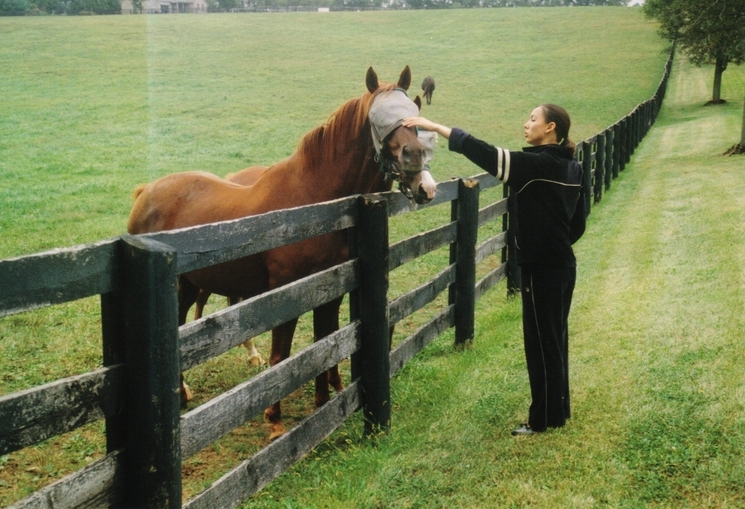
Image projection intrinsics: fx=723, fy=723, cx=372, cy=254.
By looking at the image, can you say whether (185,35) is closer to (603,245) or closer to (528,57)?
(528,57)

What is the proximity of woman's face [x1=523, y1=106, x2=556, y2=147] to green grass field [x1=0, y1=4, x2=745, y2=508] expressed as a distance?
5.82 feet

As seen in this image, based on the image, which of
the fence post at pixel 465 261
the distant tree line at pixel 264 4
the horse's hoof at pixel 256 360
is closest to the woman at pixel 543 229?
the fence post at pixel 465 261

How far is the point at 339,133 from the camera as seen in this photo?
16.1ft

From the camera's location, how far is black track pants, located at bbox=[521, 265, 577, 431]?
4.31m

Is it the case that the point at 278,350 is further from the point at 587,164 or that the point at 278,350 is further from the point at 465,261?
the point at 587,164

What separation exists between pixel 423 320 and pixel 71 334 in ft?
11.5

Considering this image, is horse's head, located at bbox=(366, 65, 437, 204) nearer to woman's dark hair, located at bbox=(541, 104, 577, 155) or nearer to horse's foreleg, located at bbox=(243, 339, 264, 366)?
woman's dark hair, located at bbox=(541, 104, 577, 155)

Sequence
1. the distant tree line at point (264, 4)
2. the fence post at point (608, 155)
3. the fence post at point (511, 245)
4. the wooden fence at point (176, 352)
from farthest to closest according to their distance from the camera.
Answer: the distant tree line at point (264, 4)
the fence post at point (608, 155)
the fence post at point (511, 245)
the wooden fence at point (176, 352)

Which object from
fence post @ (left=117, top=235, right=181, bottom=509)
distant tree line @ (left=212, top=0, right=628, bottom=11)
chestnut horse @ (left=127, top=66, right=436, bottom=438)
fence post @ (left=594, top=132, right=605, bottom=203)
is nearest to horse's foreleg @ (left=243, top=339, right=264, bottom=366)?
chestnut horse @ (left=127, top=66, right=436, bottom=438)

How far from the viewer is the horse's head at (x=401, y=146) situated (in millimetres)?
4352

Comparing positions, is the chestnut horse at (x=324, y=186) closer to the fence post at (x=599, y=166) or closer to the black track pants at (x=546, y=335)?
the black track pants at (x=546, y=335)

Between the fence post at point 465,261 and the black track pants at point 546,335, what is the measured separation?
6.91ft

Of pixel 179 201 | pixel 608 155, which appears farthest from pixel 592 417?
pixel 608 155

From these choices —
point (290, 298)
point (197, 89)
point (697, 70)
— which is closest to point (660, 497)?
point (290, 298)
